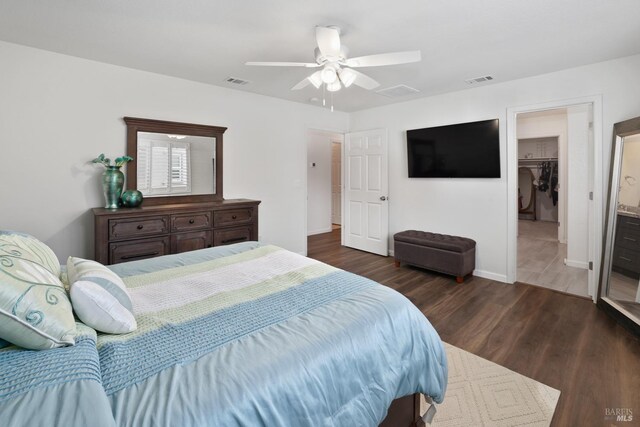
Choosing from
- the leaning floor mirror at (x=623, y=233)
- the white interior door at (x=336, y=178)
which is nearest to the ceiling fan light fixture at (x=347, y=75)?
the leaning floor mirror at (x=623, y=233)

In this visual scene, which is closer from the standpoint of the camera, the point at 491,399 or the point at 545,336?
the point at 491,399

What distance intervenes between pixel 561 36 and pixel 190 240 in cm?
401

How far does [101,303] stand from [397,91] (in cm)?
416

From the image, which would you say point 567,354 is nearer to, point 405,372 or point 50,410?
point 405,372

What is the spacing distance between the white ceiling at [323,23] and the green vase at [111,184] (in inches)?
45.2

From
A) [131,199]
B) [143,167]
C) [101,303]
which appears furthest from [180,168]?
[101,303]

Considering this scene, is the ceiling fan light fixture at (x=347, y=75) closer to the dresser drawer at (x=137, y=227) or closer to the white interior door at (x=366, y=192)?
the dresser drawer at (x=137, y=227)

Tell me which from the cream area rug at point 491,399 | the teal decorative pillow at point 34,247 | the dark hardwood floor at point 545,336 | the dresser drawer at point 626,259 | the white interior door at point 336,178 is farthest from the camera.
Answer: the white interior door at point 336,178

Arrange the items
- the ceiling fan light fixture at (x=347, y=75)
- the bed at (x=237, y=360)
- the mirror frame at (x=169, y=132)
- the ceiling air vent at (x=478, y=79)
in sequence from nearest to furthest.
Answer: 1. the bed at (x=237, y=360)
2. the ceiling fan light fixture at (x=347, y=75)
3. the mirror frame at (x=169, y=132)
4. the ceiling air vent at (x=478, y=79)

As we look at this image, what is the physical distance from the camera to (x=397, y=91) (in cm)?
424

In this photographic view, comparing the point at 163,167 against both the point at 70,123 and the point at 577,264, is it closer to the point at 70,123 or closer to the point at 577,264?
the point at 70,123

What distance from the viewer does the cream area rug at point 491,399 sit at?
175 centimetres

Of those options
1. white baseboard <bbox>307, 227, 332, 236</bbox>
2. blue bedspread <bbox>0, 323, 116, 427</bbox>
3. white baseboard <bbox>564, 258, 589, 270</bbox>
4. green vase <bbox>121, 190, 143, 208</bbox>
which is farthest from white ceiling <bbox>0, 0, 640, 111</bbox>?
white baseboard <bbox>307, 227, 332, 236</bbox>

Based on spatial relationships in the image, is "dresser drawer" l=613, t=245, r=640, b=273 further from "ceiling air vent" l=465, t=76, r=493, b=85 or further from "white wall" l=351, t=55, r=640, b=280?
"ceiling air vent" l=465, t=76, r=493, b=85
